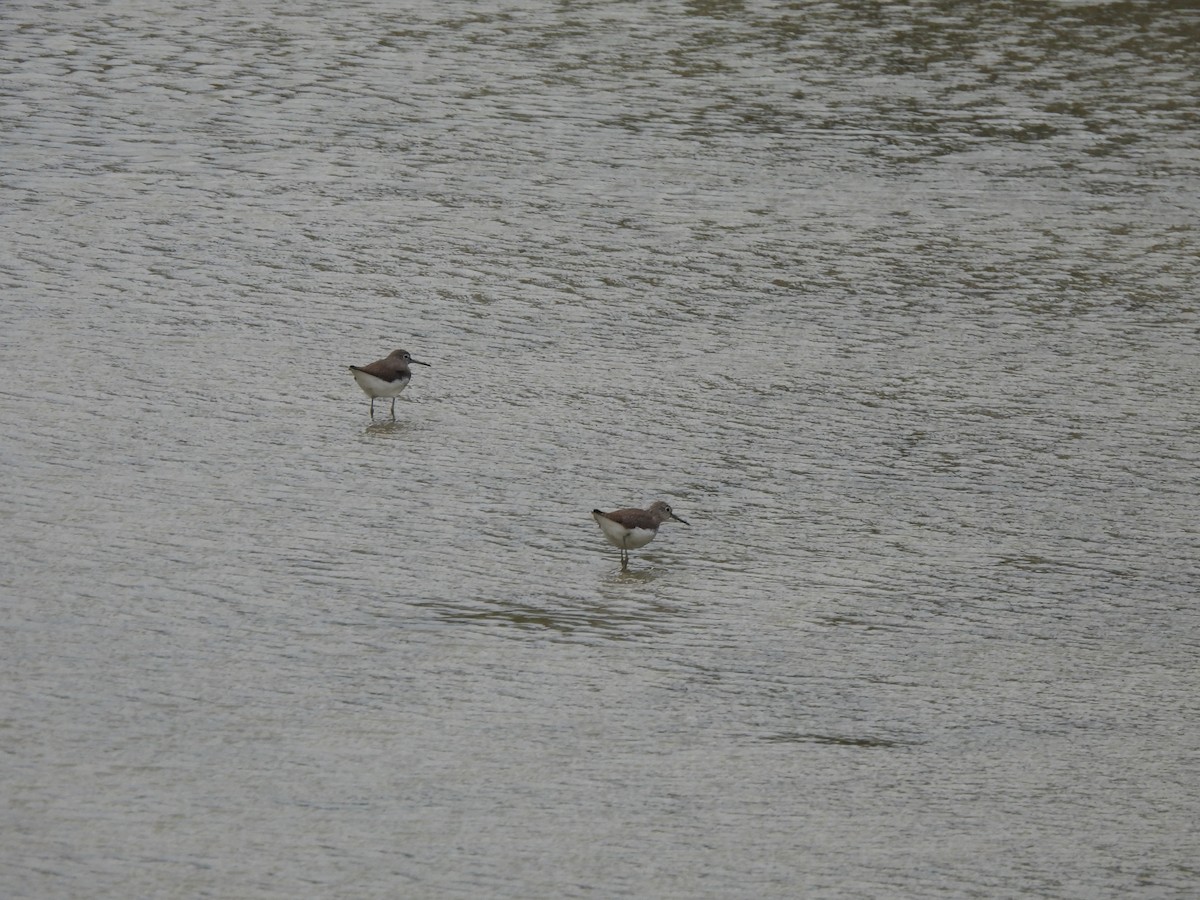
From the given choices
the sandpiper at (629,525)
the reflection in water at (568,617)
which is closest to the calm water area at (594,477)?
the reflection in water at (568,617)

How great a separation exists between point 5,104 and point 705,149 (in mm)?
7019

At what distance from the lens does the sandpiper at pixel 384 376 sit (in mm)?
11844

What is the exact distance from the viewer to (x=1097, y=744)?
8422 millimetres

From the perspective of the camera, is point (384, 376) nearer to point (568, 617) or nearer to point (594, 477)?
point (594, 477)

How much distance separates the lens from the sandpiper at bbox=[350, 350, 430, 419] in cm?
1184

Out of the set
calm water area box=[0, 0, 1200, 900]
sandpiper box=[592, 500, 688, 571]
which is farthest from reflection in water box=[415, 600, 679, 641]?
sandpiper box=[592, 500, 688, 571]

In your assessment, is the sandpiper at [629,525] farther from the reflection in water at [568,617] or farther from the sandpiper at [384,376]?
the sandpiper at [384,376]

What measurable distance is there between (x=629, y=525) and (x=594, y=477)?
140 cm

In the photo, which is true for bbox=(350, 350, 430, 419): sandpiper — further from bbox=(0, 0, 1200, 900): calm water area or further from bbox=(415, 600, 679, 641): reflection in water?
bbox=(415, 600, 679, 641): reflection in water

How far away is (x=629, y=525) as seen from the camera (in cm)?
980

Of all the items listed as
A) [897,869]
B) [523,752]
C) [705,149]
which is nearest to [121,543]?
[523,752]

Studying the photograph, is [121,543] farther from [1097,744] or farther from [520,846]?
[1097,744]

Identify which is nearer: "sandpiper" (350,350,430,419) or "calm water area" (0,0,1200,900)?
"calm water area" (0,0,1200,900)

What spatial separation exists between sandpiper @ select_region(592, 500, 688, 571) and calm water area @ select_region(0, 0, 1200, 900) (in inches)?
9.1
